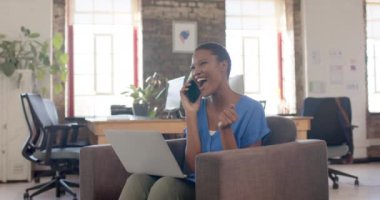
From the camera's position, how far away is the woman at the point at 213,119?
1.84 meters

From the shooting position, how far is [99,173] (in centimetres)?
208

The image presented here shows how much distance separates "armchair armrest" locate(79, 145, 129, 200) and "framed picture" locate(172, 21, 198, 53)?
13.0 feet

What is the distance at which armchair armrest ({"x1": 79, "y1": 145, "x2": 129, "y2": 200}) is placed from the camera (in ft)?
6.80

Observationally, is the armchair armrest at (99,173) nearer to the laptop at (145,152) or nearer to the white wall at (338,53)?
the laptop at (145,152)

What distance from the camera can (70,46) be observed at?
5.88 m

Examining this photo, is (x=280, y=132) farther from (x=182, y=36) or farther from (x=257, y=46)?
(x=257, y=46)

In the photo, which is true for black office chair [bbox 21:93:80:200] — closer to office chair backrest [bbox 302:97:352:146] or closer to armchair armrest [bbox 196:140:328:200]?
office chair backrest [bbox 302:97:352:146]

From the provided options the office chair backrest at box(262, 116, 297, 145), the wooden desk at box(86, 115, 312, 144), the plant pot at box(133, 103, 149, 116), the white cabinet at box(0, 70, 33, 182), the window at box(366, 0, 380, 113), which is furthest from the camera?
the window at box(366, 0, 380, 113)

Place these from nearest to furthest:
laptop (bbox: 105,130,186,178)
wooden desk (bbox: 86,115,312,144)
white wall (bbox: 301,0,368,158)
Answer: laptop (bbox: 105,130,186,178)
wooden desk (bbox: 86,115,312,144)
white wall (bbox: 301,0,368,158)

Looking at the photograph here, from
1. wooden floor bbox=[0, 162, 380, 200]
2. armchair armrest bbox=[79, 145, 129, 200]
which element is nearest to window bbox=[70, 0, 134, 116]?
wooden floor bbox=[0, 162, 380, 200]

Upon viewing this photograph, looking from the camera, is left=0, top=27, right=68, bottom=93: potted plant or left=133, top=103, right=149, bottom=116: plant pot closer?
left=133, top=103, right=149, bottom=116: plant pot

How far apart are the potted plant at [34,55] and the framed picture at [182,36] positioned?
4.76 feet

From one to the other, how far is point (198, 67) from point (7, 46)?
3912 millimetres

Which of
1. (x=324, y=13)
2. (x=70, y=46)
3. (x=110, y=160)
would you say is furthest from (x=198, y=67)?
(x=324, y=13)
